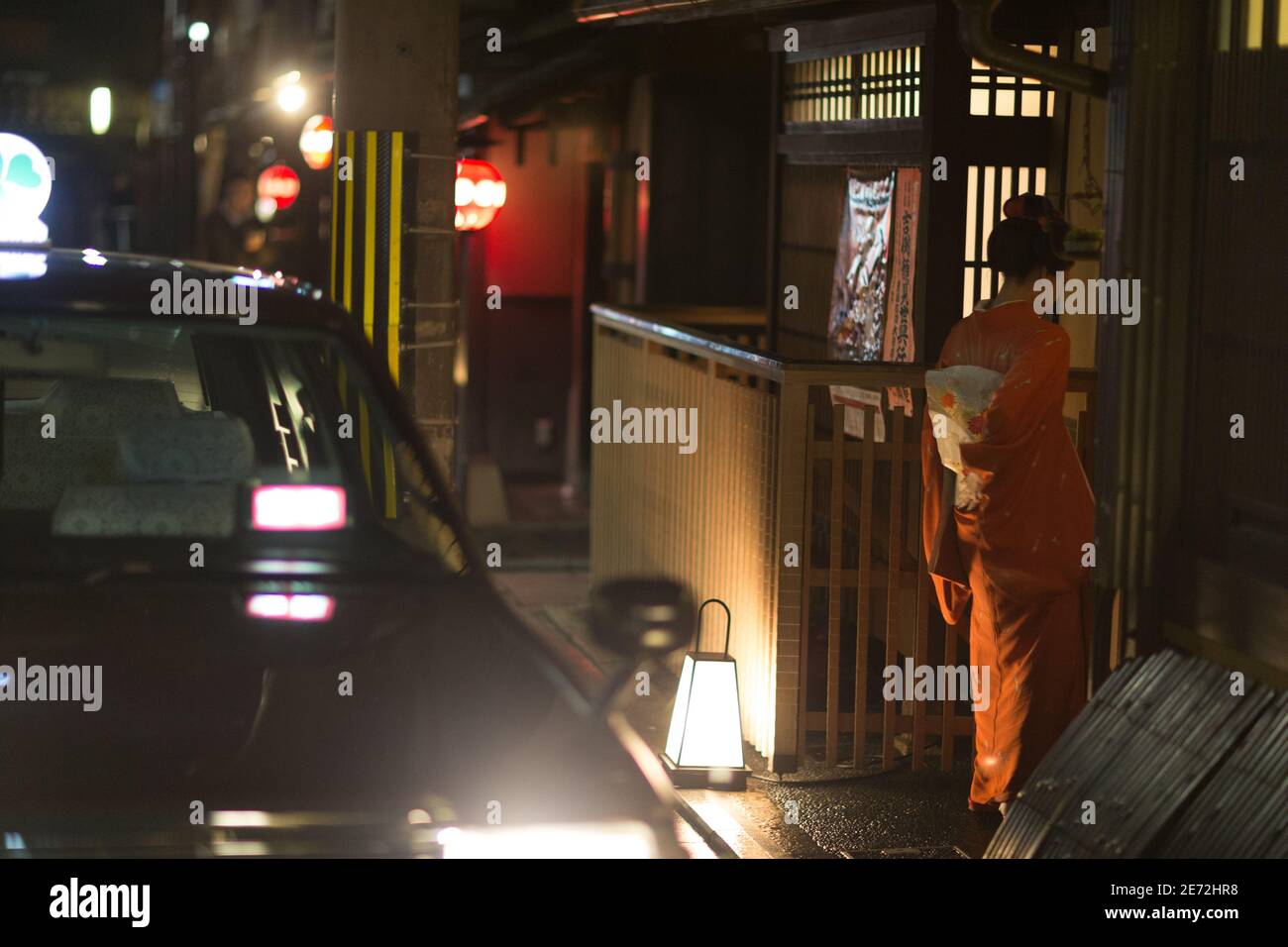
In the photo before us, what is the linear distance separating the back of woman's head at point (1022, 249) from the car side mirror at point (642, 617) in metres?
3.78

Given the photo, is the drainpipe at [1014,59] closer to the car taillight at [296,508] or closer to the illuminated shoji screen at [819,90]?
the illuminated shoji screen at [819,90]

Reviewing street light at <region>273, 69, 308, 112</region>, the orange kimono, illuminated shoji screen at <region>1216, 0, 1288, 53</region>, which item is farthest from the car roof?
street light at <region>273, 69, 308, 112</region>

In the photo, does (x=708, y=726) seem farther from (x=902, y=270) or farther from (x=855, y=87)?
(x=855, y=87)

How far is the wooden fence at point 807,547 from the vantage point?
8.70 metres

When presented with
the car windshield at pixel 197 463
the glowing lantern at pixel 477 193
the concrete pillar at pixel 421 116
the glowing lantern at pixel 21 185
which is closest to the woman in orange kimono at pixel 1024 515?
the concrete pillar at pixel 421 116

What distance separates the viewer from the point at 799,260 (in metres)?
12.1

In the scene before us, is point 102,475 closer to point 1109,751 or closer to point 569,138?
point 1109,751

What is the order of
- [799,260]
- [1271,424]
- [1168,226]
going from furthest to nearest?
1. [799,260]
2. [1168,226]
3. [1271,424]

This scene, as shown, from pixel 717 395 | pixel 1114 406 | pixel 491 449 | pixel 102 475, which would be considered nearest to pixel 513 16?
pixel 491 449

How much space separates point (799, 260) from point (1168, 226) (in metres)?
5.56

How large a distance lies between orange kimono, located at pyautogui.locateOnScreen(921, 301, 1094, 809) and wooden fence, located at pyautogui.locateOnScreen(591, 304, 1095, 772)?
918 millimetres

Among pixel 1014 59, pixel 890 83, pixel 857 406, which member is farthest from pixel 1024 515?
pixel 890 83

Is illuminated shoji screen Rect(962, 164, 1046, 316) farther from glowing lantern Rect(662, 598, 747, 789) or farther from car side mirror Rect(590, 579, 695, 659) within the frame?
car side mirror Rect(590, 579, 695, 659)

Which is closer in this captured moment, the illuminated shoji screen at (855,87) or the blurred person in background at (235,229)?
the illuminated shoji screen at (855,87)
